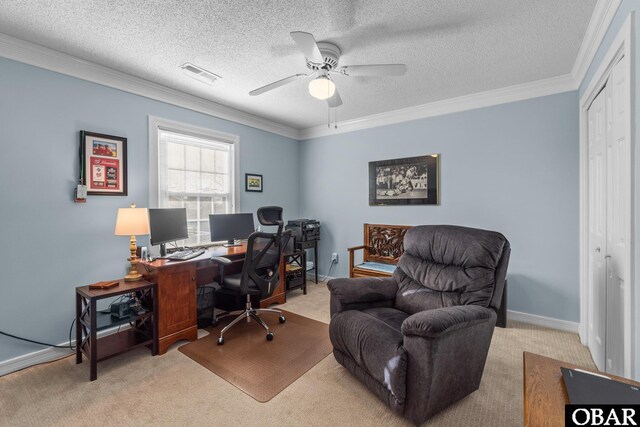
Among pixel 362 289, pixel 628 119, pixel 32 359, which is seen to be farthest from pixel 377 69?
pixel 32 359

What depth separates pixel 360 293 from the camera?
217 cm

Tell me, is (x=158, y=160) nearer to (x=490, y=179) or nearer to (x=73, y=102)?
(x=73, y=102)

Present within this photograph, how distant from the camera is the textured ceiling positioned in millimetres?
1832

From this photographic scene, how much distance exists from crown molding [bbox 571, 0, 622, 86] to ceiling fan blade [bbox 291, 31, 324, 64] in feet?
5.69

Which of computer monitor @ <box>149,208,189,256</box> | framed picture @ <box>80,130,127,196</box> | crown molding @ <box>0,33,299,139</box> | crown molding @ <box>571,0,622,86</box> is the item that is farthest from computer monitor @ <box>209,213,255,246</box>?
crown molding @ <box>571,0,622,86</box>

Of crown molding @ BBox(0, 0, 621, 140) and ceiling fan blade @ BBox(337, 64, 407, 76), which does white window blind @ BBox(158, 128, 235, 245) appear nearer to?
crown molding @ BBox(0, 0, 621, 140)

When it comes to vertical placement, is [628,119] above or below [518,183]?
above

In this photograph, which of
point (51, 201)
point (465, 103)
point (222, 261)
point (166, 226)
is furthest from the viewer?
point (465, 103)

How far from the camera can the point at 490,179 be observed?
3248 millimetres

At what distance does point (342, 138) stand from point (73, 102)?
3.16 meters

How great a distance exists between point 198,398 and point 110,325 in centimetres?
98

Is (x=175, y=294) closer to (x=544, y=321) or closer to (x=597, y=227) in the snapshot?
(x=597, y=227)

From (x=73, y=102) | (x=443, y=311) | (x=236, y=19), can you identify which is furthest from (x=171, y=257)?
(x=443, y=311)

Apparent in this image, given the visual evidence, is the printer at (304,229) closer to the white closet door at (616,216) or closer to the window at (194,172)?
the window at (194,172)
